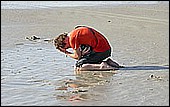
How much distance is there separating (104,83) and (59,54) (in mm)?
2971

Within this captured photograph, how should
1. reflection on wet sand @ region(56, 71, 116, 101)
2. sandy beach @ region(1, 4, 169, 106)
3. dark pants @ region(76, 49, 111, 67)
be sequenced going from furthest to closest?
dark pants @ region(76, 49, 111, 67), reflection on wet sand @ region(56, 71, 116, 101), sandy beach @ region(1, 4, 169, 106)

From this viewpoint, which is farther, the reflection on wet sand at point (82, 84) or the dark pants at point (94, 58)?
the dark pants at point (94, 58)

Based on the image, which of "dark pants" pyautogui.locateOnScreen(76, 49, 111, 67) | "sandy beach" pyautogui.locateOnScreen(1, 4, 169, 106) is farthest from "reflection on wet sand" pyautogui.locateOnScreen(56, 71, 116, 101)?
"dark pants" pyautogui.locateOnScreen(76, 49, 111, 67)

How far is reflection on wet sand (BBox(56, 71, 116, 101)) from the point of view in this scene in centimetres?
587

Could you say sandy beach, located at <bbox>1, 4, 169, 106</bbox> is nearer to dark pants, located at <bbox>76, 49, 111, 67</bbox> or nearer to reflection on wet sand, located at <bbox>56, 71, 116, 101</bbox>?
reflection on wet sand, located at <bbox>56, 71, 116, 101</bbox>

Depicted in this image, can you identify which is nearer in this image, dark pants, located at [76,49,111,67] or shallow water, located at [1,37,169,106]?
shallow water, located at [1,37,169,106]

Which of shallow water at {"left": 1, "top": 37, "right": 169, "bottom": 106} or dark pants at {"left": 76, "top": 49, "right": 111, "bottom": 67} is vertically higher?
dark pants at {"left": 76, "top": 49, "right": 111, "bottom": 67}

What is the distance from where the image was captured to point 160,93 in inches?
235

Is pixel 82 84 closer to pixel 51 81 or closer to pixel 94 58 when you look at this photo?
pixel 51 81

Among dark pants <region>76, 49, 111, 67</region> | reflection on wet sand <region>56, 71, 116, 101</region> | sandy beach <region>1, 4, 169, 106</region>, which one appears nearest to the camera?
sandy beach <region>1, 4, 169, 106</region>

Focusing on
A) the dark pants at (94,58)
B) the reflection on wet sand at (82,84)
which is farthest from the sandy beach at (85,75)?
the dark pants at (94,58)

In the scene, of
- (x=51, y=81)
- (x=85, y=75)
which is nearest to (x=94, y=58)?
(x=85, y=75)

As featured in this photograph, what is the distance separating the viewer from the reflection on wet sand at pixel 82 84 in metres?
5.87

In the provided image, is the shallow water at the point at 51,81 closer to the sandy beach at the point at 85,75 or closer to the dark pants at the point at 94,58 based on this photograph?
the sandy beach at the point at 85,75
